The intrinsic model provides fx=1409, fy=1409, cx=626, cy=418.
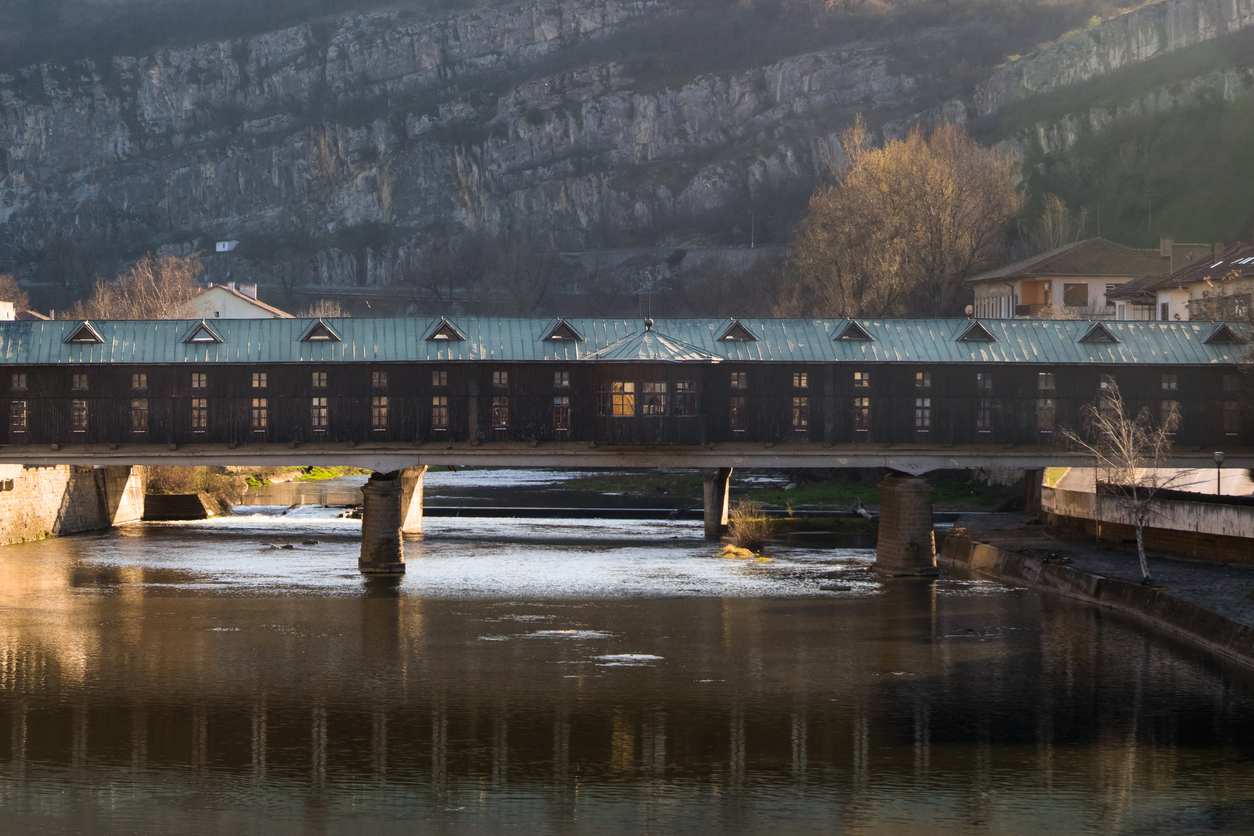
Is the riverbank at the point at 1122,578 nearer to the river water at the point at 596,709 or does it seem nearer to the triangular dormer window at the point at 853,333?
the river water at the point at 596,709

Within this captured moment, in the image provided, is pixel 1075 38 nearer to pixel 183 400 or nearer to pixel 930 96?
pixel 930 96

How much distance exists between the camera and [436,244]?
19925 cm

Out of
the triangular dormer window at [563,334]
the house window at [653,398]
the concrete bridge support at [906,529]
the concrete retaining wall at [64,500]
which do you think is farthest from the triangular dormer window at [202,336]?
the concrete bridge support at [906,529]

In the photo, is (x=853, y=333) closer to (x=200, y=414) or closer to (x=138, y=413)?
(x=200, y=414)

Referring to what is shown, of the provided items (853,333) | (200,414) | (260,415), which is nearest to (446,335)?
(260,415)

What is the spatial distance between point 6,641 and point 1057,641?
30.7m

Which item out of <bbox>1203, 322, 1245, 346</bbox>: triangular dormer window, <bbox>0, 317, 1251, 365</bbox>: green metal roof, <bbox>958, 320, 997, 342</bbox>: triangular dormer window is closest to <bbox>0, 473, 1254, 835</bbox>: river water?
<bbox>0, 317, 1251, 365</bbox>: green metal roof

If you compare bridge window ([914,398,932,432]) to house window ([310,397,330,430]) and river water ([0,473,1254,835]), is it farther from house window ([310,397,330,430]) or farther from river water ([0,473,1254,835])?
house window ([310,397,330,430])

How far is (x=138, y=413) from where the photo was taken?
56.6 m

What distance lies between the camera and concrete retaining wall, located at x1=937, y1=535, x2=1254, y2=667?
126 feet

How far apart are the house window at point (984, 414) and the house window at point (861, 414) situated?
4477mm

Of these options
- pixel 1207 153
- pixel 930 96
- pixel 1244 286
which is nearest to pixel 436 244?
pixel 930 96

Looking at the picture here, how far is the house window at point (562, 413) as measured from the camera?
56.8m

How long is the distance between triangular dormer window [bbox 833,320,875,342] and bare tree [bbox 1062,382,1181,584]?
8780 millimetres
